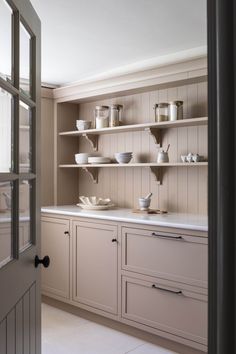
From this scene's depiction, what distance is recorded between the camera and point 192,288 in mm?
2598

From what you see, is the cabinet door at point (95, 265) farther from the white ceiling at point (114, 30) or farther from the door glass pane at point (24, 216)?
the door glass pane at point (24, 216)

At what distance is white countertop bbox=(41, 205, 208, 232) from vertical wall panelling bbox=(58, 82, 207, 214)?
0.23m

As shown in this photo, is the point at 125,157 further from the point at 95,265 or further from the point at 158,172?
the point at 95,265

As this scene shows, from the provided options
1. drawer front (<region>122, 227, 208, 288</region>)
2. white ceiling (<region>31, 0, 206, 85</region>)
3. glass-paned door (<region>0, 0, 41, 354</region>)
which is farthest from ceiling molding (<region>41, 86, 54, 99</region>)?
glass-paned door (<region>0, 0, 41, 354</region>)

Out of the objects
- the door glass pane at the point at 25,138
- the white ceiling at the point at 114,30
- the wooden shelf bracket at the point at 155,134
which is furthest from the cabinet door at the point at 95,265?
the door glass pane at the point at 25,138

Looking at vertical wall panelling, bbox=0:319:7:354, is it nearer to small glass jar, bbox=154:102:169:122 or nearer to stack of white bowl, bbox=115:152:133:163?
small glass jar, bbox=154:102:169:122

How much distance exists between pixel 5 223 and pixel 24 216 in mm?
231

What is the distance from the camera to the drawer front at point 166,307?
256 centimetres

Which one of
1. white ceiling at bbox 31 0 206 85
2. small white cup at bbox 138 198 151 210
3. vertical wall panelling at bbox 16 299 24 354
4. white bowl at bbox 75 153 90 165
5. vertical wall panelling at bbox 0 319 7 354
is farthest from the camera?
white bowl at bbox 75 153 90 165
